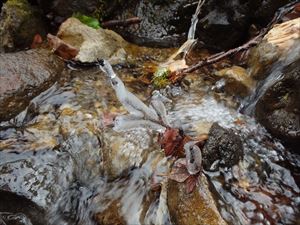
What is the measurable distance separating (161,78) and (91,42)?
1057 millimetres

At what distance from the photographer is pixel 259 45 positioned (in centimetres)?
434

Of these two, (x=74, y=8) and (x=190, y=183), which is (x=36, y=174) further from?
(x=74, y=8)

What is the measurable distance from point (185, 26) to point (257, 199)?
2920 mm

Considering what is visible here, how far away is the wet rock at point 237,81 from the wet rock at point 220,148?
103cm

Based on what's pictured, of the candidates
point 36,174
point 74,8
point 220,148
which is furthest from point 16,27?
point 220,148

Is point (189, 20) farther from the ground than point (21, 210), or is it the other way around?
point (189, 20)

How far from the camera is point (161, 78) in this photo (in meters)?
4.37

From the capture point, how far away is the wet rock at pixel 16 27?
4.91m

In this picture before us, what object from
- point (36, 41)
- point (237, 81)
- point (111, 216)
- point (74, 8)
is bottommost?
point (111, 216)

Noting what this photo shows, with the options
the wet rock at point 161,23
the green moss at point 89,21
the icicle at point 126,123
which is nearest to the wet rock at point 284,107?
the icicle at point 126,123

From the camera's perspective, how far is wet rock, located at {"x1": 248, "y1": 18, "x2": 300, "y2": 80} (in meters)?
3.96

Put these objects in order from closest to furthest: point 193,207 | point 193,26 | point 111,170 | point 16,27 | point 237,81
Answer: point 193,207, point 111,170, point 237,81, point 16,27, point 193,26

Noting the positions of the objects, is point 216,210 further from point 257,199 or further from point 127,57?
point 127,57

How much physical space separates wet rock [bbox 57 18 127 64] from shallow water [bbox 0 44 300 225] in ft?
2.60
